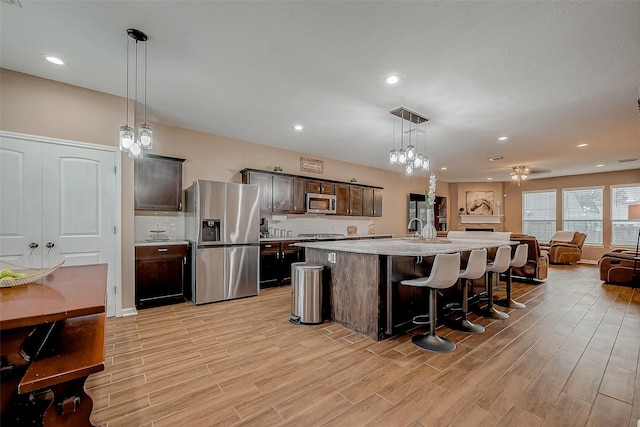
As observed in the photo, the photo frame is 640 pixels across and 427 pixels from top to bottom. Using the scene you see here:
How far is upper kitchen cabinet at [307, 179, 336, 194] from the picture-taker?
6.01m

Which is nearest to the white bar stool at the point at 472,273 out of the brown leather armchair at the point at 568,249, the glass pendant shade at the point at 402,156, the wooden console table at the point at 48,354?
the glass pendant shade at the point at 402,156

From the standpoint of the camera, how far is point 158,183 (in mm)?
4129

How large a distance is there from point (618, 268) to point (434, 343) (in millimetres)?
5550

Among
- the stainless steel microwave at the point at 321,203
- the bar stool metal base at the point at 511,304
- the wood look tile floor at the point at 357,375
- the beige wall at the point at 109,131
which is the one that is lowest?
the bar stool metal base at the point at 511,304

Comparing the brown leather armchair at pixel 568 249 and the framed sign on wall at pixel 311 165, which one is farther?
the brown leather armchair at pixel 568 249

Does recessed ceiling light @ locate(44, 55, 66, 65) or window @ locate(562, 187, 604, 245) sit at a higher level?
recessed ceiling light @ locate(44, 55, 66, 65)

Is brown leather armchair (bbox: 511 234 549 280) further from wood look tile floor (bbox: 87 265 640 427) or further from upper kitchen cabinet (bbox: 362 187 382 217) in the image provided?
upper kitchen cabinet (bbox: 362 187 382 217)

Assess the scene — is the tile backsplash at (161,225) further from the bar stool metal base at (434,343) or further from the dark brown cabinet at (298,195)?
the bar stool metal base at (434,343)

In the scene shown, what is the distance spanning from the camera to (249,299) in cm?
437

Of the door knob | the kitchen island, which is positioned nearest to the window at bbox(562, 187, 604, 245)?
the kitchen island

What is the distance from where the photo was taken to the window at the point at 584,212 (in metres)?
8.40

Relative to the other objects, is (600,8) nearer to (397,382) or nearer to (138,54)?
(397,382)

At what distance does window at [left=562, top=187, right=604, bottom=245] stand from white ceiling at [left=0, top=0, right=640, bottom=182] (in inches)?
209

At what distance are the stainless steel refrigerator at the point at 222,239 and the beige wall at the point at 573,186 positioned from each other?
9.76m
